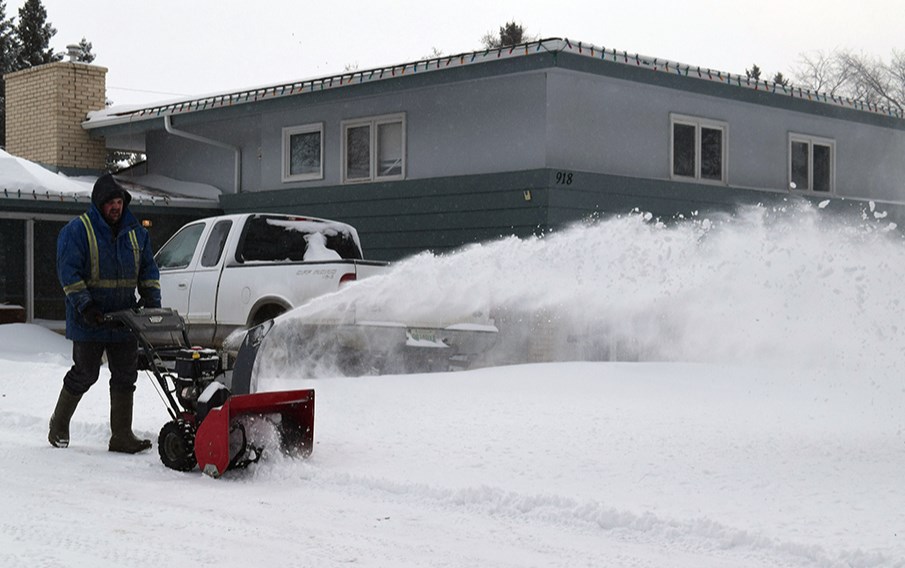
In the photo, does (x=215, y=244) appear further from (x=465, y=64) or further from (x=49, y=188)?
(x=49, y=188)

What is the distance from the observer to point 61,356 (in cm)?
1573

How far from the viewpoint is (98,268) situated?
8203mm

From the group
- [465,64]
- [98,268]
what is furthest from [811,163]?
[98,268]

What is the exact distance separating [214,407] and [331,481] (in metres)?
0.98

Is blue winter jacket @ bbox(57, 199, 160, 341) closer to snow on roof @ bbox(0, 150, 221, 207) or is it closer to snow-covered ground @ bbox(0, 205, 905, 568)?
snow-covered ground @ bbox(0, 205, 905, 568)

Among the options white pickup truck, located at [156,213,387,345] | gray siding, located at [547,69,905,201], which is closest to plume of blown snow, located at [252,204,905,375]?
white pickup truck, located at [156,213,387,345]

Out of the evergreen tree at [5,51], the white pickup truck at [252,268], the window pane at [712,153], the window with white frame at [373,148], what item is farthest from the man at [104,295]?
the evergreen tree at [5,51]

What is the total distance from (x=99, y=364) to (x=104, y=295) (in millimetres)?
549

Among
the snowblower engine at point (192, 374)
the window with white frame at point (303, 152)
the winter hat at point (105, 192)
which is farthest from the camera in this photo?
the window with white frame at point (303, 152)

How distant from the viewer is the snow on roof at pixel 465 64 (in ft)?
47.3

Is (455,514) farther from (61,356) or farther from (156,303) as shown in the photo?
(61,356)

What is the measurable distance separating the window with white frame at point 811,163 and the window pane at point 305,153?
26.3ft

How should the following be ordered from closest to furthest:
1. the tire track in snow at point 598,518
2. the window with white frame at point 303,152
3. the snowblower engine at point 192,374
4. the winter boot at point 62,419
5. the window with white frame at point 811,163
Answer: the tire track in snow at point 598,518 < the snowblower engine at point 192,374 < the winter boot at point 62,419 < the window with white frame at point 303,152 < the window with white frame at point 811,163

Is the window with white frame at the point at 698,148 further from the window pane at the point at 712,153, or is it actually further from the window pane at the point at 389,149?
the window pane at the point at 389,149
